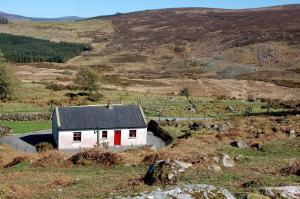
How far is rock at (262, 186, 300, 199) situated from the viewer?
48.5 feet

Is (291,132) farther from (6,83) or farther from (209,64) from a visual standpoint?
(209,64)

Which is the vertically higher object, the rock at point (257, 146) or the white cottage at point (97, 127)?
the rock at point (257, 146)

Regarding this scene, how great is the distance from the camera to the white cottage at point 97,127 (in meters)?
48.4

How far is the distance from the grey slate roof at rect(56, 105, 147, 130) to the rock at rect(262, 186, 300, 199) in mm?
35039

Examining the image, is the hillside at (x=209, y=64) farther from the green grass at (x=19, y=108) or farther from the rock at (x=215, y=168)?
the rock at (x=215, y=168)

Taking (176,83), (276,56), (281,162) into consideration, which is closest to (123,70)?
(176,83)

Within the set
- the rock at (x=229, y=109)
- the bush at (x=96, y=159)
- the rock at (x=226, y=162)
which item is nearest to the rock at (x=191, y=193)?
the rock at (x=226, y=162)

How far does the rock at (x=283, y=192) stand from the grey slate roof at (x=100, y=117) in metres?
35.0

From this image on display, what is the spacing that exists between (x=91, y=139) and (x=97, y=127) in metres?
1.47

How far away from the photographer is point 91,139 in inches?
1933

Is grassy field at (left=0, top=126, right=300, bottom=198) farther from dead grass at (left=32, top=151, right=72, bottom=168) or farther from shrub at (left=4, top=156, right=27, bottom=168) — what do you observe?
shrub at (left=4, top=156, right=27, bottom=168)

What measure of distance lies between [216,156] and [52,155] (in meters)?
11.9

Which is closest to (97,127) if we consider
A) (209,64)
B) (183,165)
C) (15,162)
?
(15,162)

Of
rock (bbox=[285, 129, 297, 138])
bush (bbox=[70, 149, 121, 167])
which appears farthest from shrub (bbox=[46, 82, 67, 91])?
bush (bbox=[70, 149, 121, 167])
